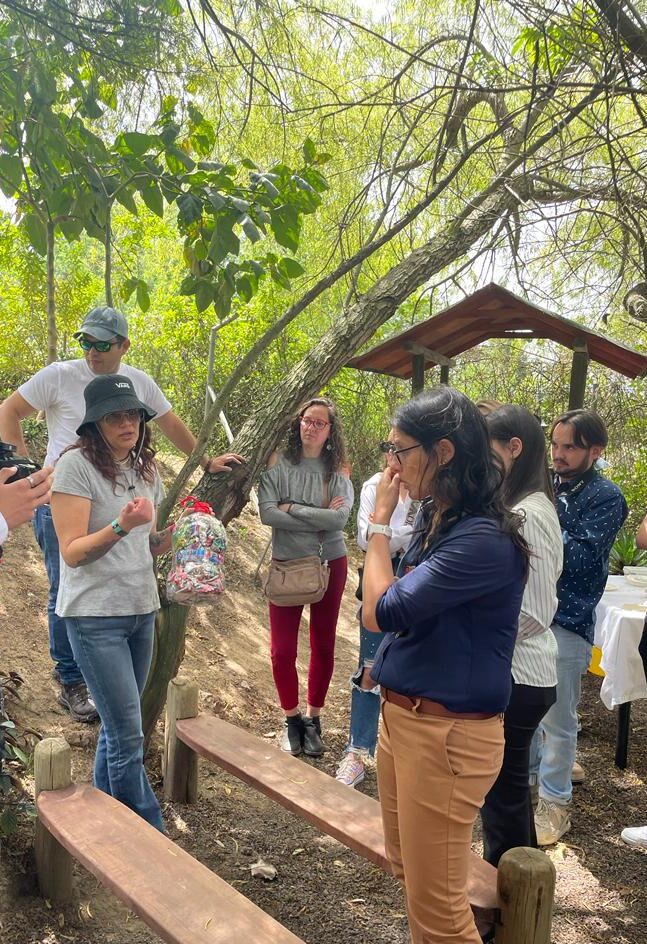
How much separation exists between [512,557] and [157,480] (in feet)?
5.20

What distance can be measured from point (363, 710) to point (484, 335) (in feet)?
10.5

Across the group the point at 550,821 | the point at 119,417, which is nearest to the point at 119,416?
the point at 119,417

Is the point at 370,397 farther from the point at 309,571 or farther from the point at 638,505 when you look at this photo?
the point at 309,571

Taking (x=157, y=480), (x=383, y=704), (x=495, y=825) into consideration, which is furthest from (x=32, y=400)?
(x=495, y=825)

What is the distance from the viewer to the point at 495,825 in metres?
2.67

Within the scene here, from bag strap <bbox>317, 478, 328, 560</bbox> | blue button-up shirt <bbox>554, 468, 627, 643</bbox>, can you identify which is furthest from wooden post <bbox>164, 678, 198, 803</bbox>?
blue button-up shirt <bbox>554, 468, 627, 643</bbox>

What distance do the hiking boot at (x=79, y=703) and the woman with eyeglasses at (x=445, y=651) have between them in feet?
7.26

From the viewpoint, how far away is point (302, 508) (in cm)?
399

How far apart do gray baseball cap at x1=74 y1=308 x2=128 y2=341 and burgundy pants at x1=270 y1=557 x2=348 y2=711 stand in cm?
167

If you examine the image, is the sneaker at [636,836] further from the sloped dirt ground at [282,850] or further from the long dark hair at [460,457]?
the long dark hair at [460,457]

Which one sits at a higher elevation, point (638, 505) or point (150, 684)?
point (638, 505)

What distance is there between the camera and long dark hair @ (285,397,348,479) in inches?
162

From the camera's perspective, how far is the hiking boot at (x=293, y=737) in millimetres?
4176

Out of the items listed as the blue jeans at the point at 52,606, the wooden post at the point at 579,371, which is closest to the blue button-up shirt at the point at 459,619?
the blue jeans at the point at 52,606
